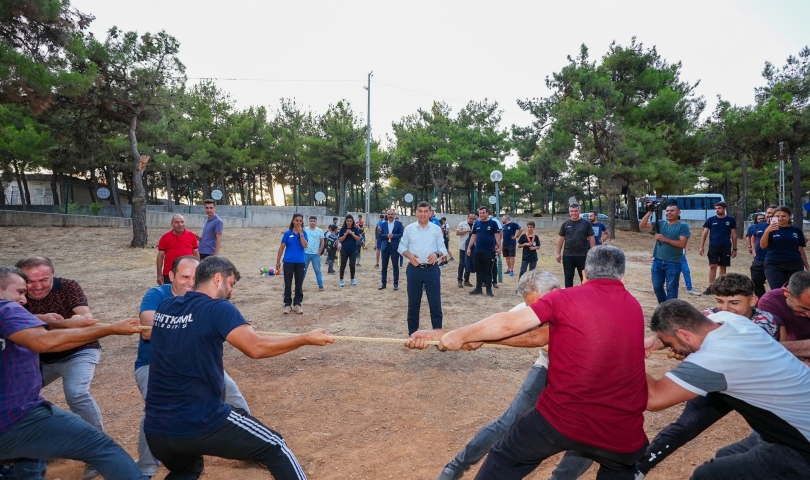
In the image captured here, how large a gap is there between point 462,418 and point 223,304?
8.83 ft

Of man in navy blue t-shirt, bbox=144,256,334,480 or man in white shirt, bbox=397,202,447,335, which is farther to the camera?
man in white shirt, bbox=397,202,447,335

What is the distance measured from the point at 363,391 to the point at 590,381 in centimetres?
321

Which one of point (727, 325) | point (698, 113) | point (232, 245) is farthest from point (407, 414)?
point (698, 113)

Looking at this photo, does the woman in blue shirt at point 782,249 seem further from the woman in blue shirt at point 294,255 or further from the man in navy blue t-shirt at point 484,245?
the woman in blue shirt at point 294,255

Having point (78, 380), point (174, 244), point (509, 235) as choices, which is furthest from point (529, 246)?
point (78, 380)

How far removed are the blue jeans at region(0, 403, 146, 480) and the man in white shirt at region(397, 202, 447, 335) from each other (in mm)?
4196

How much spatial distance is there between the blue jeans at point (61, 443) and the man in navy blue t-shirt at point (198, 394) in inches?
10.4

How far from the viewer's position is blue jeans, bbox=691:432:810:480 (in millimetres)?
2279

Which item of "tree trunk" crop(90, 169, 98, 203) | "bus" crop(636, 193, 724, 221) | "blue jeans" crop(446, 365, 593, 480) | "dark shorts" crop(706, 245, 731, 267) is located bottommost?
"blue jeans" crop(446, 365, 593, 480)

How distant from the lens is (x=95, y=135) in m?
18.7

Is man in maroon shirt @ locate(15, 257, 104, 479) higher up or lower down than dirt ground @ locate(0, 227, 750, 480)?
higher up

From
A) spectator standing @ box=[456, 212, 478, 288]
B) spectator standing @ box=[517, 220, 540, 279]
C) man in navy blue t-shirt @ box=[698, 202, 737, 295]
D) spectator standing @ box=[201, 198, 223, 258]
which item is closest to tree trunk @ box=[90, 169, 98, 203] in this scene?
spectator standing @ box=[201, 198, 223, 258]

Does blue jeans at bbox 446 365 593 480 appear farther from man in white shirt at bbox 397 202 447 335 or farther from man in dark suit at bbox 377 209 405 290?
man in dark suit at bbox 377 209 405 290

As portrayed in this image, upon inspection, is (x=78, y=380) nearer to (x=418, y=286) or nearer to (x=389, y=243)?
(x=418, y=286)
